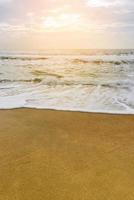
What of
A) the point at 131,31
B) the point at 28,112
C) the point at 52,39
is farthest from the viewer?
the point at 52,39

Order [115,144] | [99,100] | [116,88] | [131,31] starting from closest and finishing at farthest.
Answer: [115,144], [99,100], [116,88], [131,31]

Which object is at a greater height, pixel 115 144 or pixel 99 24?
pixel 99 24

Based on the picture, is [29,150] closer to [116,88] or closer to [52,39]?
[116,88]

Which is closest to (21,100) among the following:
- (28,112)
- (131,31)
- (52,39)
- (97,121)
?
(28,112)

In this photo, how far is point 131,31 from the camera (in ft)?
53.8

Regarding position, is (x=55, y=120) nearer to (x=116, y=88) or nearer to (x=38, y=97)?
(x=38, y=97)

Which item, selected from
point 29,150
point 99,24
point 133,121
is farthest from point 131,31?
point 29,150

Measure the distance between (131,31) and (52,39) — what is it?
Result: 521cm

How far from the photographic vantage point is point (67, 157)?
2.43m

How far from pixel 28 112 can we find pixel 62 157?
58.8 inches

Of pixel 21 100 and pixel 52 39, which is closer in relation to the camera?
pixel 21 100

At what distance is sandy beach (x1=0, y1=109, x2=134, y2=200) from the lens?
193 cm

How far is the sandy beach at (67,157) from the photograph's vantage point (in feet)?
6.34

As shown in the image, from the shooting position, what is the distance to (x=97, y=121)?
11.1 ft
